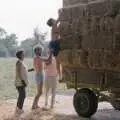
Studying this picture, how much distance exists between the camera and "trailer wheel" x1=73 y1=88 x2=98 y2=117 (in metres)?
12.4

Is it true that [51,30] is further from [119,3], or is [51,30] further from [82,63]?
[119,3]

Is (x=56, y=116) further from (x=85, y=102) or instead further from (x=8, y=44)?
(x=8, y=44)

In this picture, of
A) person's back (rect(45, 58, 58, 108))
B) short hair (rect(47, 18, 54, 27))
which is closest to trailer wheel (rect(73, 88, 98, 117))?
person's back (rect(45, 58, 58, 108))

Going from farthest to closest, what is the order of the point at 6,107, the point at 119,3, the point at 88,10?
the point at 6,107 < the point at 88,10 < the point at 119,3

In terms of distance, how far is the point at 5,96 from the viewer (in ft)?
56.6

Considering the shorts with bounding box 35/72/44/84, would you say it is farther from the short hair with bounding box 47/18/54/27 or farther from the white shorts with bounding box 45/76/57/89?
the short hair with bounding box 47/18/54/27

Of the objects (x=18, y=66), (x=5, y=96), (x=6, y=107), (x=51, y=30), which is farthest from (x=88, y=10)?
(x=5, y=96)

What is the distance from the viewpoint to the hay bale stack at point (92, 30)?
439 inches

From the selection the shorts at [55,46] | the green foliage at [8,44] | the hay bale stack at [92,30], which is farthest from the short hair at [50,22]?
the green foliage at [8,44]

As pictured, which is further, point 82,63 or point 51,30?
point 51,30

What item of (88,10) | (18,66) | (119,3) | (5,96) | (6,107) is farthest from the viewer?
(5,96)

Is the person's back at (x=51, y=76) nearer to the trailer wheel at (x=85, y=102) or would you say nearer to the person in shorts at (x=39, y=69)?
the person in shorts at (x=39, y=69)

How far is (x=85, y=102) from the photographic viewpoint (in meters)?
12.5

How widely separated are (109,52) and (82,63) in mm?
1051
